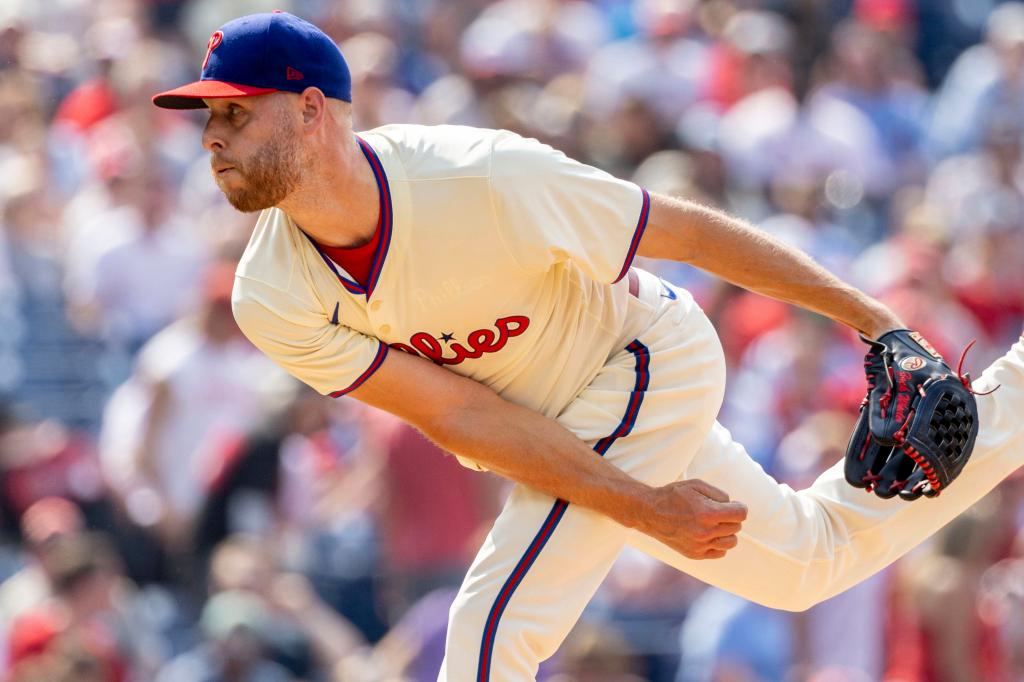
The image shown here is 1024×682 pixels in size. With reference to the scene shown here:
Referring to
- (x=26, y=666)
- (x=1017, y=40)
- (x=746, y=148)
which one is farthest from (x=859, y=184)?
(x=26, y=666)

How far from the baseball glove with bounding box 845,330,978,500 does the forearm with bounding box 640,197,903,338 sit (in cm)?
11

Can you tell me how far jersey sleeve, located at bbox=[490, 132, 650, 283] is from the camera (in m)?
4.07

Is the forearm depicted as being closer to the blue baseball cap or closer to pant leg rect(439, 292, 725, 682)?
pant leg rect(439, 292, 725, 682)

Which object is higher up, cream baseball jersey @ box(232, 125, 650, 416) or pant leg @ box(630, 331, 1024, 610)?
cream baseball jersey @ box(232, 125, 650, 416)

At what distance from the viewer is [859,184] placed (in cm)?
956

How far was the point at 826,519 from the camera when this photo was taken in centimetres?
467

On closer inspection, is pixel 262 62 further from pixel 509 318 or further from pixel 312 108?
pixel 509 318

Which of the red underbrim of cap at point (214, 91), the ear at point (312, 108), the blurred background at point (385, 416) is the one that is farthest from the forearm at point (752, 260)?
the blurred background at point (385, 416)

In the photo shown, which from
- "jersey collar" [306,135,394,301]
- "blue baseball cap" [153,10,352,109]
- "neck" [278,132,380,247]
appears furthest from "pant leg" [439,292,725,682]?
"blue baseball cap" [153,10,352,109]

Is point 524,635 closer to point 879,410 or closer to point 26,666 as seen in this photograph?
point 879,410

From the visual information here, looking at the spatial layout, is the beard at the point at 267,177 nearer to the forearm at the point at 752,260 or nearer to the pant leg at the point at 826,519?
the forearm at the point at 752,260

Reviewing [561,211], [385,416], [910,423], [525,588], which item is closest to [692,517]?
[525,588]

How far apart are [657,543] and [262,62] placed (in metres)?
1.71

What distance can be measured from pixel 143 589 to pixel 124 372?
4.92ft
